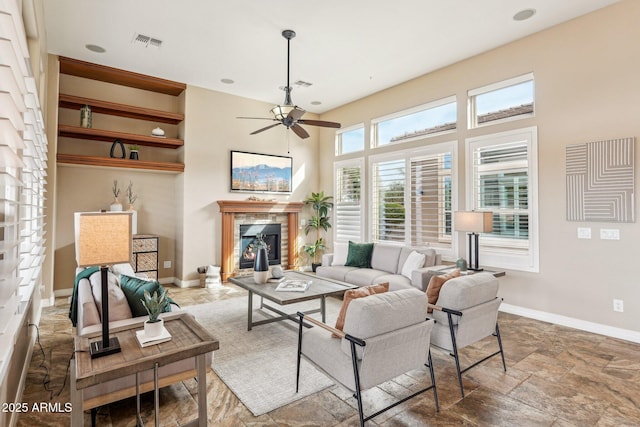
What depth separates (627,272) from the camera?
3.65 m

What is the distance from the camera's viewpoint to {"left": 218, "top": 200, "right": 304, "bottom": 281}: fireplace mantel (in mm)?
6402

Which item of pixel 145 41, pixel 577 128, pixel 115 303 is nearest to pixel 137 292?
pixel 115 303

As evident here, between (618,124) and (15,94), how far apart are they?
16.9 feet

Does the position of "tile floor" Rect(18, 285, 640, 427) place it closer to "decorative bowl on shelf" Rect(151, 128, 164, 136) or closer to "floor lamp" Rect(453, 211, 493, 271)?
"floor lamp" Rect(453, 211, 493, 271)

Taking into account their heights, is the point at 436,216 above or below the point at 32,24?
below

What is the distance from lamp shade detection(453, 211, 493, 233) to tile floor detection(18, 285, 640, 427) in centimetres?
143

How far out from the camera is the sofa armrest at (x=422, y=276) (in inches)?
167

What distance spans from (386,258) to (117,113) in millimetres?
5201

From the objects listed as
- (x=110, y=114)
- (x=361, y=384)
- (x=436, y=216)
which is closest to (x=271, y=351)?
(x=361, y=384)

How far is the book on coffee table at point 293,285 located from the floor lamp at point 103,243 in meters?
2.04

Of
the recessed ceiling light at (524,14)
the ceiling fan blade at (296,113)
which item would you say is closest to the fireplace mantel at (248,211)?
A: the ceiling fan blade at (296,113)

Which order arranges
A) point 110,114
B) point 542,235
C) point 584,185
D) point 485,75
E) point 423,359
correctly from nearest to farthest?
point 423,359 < point 584,185 < point 542,235 < point 485,75 < point 110,114

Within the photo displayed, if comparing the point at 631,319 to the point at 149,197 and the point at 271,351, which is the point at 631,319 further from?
the point at 149,197

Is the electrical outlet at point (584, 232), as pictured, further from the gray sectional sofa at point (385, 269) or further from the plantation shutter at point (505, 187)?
the gray sectional sofa at point (385, 269)
